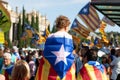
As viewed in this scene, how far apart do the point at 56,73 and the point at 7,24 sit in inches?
132

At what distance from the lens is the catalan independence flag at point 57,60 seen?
7.47 m

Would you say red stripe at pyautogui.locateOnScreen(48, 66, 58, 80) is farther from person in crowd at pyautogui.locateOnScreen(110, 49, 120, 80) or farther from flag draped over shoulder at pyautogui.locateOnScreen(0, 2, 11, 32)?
person in crowd at pyautogui.locateOnScreen(110, 49, 120, 80)

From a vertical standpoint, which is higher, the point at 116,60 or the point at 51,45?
the point at 51,45

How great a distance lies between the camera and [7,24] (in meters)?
10.6

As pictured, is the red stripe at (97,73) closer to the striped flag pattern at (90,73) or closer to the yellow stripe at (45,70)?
the striped flag pattern at (90,73)

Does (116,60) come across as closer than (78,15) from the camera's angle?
Yes

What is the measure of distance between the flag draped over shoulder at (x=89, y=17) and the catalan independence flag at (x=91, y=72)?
1162 cm

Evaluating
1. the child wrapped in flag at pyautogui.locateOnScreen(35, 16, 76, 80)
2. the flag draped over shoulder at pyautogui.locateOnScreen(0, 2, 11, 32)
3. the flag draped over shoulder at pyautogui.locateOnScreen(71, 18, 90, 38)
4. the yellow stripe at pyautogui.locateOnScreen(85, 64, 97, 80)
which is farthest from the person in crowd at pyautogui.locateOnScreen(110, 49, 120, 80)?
the flag draped over shoulder at pyautogui.locateOnScreen(71, 18, 90, 38)

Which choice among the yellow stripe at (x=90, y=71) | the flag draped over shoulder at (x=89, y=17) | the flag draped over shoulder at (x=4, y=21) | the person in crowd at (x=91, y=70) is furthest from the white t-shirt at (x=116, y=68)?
the flag draped over shoulder at (x=89, y=17)

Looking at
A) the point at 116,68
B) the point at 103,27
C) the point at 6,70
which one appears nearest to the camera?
the point at 6,70

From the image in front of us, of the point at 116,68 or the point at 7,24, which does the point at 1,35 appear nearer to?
the point at 7,24

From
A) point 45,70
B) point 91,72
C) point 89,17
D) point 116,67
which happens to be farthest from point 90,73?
point 89,17

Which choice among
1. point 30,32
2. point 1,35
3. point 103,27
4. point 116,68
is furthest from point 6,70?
point 30,32

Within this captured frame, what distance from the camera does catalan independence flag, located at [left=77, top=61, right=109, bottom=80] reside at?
7656mm
